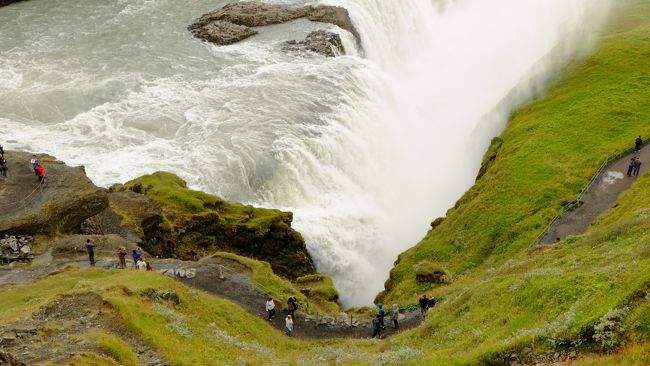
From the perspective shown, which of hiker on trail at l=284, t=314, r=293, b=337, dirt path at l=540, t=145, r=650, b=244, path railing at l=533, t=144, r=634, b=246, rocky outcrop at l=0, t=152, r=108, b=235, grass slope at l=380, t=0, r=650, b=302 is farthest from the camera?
grass slope at l=380, t=0, r=650, b=302

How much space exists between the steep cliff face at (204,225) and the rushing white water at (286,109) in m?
3.30

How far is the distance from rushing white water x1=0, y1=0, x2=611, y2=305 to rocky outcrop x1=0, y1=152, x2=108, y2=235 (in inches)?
364

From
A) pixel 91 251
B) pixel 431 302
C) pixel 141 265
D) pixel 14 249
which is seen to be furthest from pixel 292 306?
pixel 14 249

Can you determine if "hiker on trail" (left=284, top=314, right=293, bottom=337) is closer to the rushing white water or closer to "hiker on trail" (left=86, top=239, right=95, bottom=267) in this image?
"hiker on trail" (left=86, top=239, right=95, bottom=267)

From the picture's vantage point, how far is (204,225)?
42781 millimetres

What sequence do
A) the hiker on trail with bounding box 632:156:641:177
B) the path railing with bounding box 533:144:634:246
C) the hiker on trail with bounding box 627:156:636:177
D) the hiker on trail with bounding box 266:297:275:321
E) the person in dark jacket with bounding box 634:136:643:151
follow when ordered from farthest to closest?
1. the person in dark jacket with bounding box 634:136:643:151
2. the hiker on trail with bounding box 627:156:636:177
3. the hiker on trail with bounding box 632:156:641:177
4. the path railing with bounding box 533:144:634:246
5. the hiker on trail with bounding box 266:297:275:321

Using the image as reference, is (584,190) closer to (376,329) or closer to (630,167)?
(630,167)

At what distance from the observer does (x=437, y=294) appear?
117 ft

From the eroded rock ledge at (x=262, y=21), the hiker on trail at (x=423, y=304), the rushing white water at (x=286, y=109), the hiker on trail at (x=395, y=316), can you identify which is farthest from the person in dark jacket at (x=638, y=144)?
the eroded rock ledge at (x=262, y=21)

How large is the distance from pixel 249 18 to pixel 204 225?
155 ft

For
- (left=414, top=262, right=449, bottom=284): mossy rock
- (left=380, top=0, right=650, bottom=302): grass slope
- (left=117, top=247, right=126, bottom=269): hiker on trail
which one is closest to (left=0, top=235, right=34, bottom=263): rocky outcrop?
(left=117, top=247, right=126, bottom=269): hiker on trail

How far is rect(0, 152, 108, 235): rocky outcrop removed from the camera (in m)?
34.2

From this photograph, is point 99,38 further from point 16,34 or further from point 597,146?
point 597,146

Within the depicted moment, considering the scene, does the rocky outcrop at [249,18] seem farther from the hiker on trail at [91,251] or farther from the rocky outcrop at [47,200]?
the hiker on trail at [91,251]
